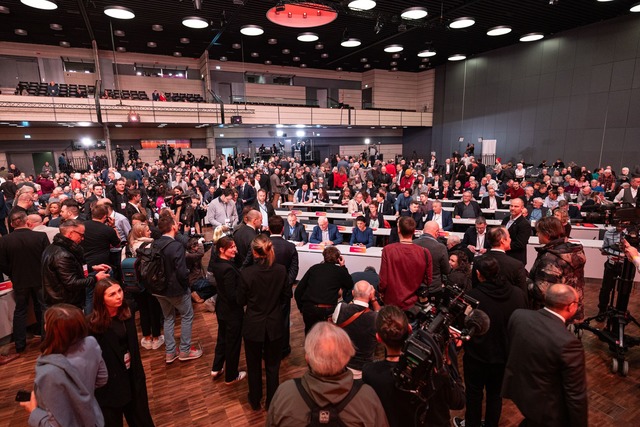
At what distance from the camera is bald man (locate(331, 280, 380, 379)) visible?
2.31m

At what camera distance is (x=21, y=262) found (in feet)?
12.2

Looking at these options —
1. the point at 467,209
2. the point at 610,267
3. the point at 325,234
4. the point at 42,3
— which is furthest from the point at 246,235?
the point at 42,3

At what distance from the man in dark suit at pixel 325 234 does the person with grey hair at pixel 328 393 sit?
419cm

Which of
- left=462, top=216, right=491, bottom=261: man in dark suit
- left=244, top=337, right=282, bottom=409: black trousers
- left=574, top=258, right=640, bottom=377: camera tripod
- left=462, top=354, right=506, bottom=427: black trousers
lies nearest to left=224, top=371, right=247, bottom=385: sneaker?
left=244, top=337, right=282, bottom=409: black trousers

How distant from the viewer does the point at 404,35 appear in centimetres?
1362

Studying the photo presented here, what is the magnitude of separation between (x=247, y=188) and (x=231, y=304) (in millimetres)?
5153

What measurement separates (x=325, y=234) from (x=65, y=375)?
431cm

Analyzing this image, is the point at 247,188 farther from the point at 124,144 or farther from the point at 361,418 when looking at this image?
the point at 124,144

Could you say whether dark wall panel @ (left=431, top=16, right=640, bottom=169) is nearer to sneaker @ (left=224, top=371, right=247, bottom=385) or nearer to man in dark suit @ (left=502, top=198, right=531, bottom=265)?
man in dark suit @ (left=502, top=198, right=531, bottom=265)

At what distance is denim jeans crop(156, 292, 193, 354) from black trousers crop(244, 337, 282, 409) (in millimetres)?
1009

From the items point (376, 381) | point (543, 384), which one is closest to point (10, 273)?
point (376, 381)

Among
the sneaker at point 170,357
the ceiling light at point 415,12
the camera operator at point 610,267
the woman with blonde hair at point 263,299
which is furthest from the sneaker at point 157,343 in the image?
the ceiling light at point 415,12

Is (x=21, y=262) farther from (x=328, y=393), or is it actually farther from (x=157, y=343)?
(x=328, y=393)

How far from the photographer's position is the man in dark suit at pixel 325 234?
18.5 ft
